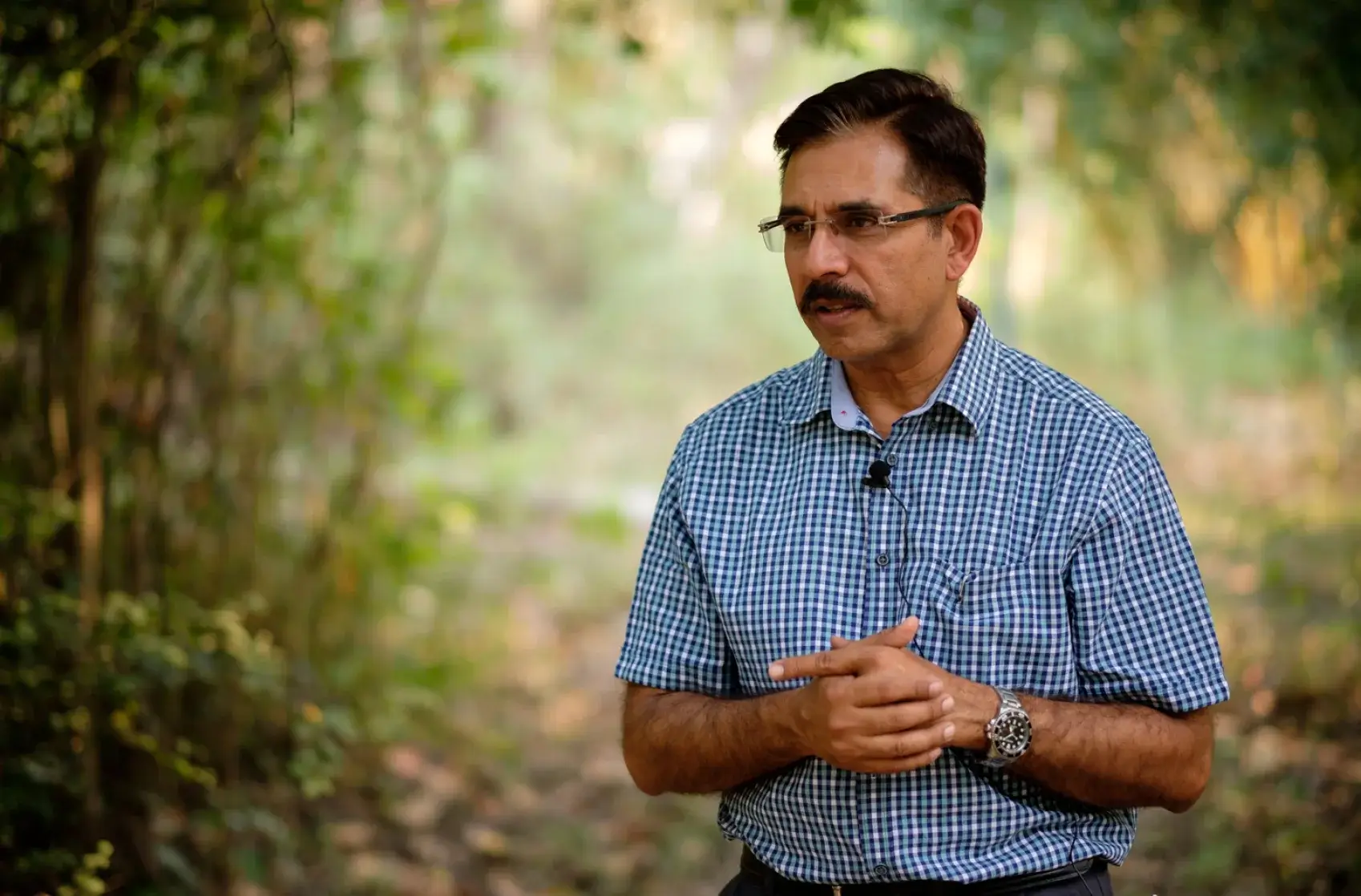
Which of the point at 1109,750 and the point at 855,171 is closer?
the point at 1109,750

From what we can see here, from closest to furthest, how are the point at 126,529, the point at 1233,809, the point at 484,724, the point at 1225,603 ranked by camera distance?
the point at 126,529, the point at 1233,809, the point at 484,724, the point at 1225,603

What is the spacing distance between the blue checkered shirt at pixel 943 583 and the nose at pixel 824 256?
0.56ft

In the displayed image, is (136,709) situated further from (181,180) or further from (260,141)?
(260,141)

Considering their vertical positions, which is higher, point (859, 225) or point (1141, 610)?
point (859, 225)

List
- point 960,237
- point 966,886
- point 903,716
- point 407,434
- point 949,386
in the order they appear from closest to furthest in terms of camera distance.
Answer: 1. point 903,716
2. point 966,886
3. point 949,386
4. point 960,237
5. point 407,434

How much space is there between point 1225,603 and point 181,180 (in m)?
4.97

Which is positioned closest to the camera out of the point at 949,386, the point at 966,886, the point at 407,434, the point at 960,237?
the point at 966,886

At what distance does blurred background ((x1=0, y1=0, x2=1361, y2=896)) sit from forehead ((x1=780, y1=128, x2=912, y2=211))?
94 centimetres

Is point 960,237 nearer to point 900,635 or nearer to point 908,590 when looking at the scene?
point 908,590

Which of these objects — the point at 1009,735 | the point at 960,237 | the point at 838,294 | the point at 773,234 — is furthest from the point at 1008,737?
the point at 773,234

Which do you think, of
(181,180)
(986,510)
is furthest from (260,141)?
(986,510)

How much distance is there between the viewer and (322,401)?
14.9 ft

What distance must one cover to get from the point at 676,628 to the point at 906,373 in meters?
0.51

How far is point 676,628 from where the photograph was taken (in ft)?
6.61
